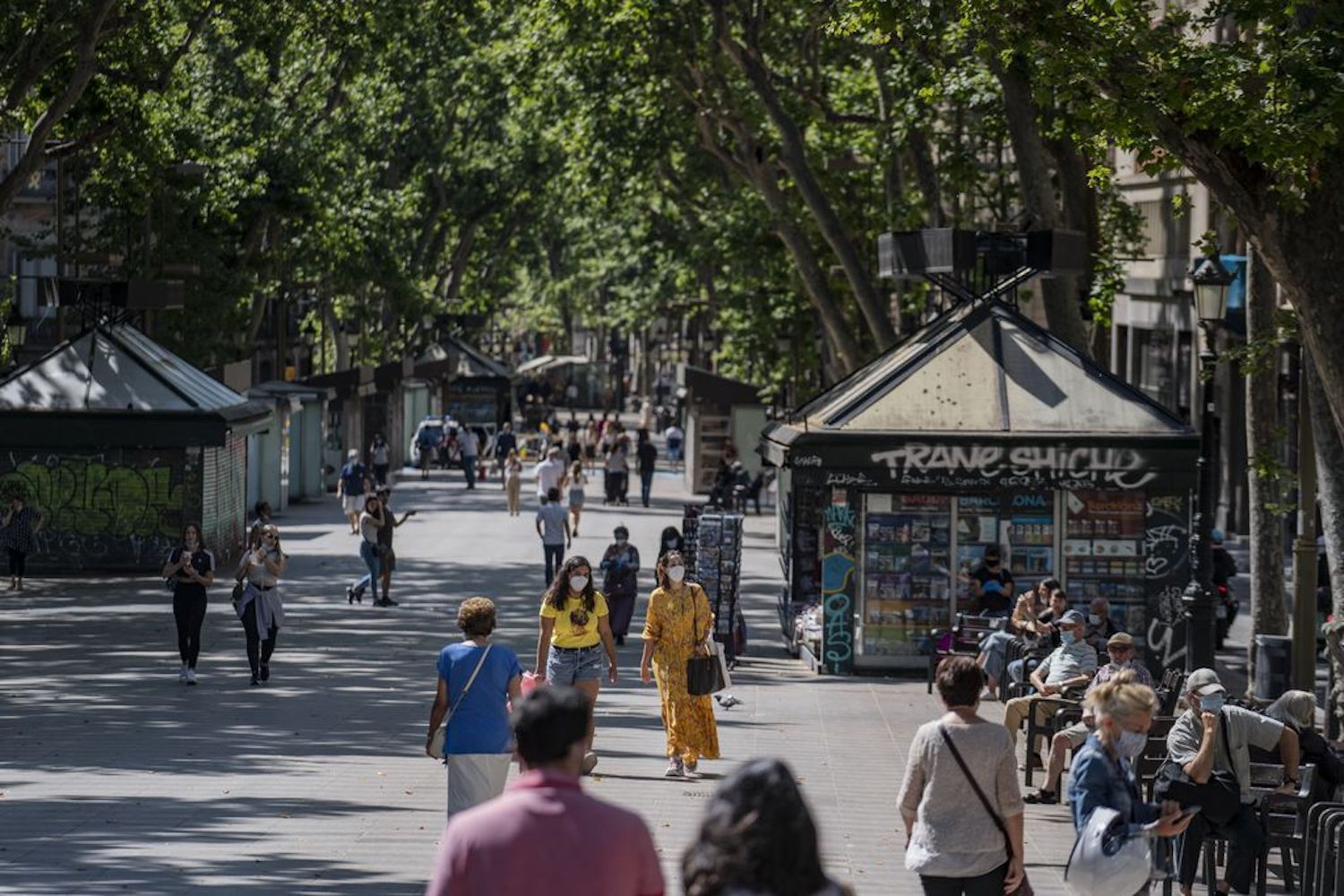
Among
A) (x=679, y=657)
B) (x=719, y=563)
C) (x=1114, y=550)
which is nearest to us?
(x=679, y=657)

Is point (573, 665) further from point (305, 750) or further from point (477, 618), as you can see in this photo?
point (477, 618)

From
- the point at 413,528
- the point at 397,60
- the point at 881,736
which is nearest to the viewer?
the point at 881,736

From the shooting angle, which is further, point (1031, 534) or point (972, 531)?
point (972, 531)

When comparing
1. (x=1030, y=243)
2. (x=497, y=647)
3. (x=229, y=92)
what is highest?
(x=229, y=92)

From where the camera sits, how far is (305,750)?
16422 millimetres

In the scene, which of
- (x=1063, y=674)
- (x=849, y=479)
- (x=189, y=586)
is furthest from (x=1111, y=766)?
(x=849, y=479)

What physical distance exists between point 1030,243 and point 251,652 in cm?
864

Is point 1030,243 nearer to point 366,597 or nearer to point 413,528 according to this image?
point 366,597

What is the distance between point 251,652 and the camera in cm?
2006

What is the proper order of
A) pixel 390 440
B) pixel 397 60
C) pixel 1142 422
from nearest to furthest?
pixel 1142 422 < pixel 397 60 < pixel 390 440

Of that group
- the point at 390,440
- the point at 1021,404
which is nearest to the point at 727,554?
the point at 1021,404

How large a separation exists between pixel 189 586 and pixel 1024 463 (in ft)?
25.6

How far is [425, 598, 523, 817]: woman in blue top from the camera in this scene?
414 inches

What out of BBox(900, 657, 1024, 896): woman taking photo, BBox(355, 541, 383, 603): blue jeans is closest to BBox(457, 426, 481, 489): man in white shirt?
BBox(355, 541, 383, 603): blue jeans
